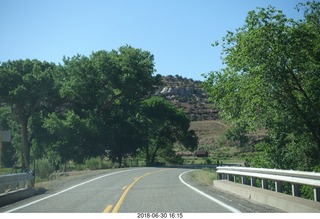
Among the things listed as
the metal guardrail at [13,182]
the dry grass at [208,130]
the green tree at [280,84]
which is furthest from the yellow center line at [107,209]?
the dry grass at [208,130]

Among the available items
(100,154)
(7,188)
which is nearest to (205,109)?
(100,154)

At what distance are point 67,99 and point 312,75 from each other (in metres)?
41.2

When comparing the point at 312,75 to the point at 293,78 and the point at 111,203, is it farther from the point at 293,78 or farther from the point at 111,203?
the point at 111,203

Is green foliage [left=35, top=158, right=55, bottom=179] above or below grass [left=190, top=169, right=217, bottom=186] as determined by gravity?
above

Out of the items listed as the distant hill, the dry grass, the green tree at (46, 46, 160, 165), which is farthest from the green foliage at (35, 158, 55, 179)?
the distant hill

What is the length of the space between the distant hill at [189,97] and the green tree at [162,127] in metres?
66.1

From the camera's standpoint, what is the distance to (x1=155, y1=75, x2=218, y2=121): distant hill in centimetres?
14525

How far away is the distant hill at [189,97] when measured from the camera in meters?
145

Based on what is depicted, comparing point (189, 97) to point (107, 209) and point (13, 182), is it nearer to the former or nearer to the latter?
point (13, 182)

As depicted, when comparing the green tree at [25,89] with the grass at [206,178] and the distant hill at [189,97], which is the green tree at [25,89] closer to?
the grass at [206,178]

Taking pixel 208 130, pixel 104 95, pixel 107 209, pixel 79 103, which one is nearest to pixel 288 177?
pixel 107 209

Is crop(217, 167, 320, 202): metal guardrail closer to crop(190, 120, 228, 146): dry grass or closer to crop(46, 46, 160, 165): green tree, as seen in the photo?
crop(46, 46, 160, 165): green tree

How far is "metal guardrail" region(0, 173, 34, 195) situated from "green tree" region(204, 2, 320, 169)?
43.5 ft

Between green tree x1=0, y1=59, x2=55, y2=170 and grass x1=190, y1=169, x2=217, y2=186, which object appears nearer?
grass x1=190, y1=169, x2=217, y2=186
